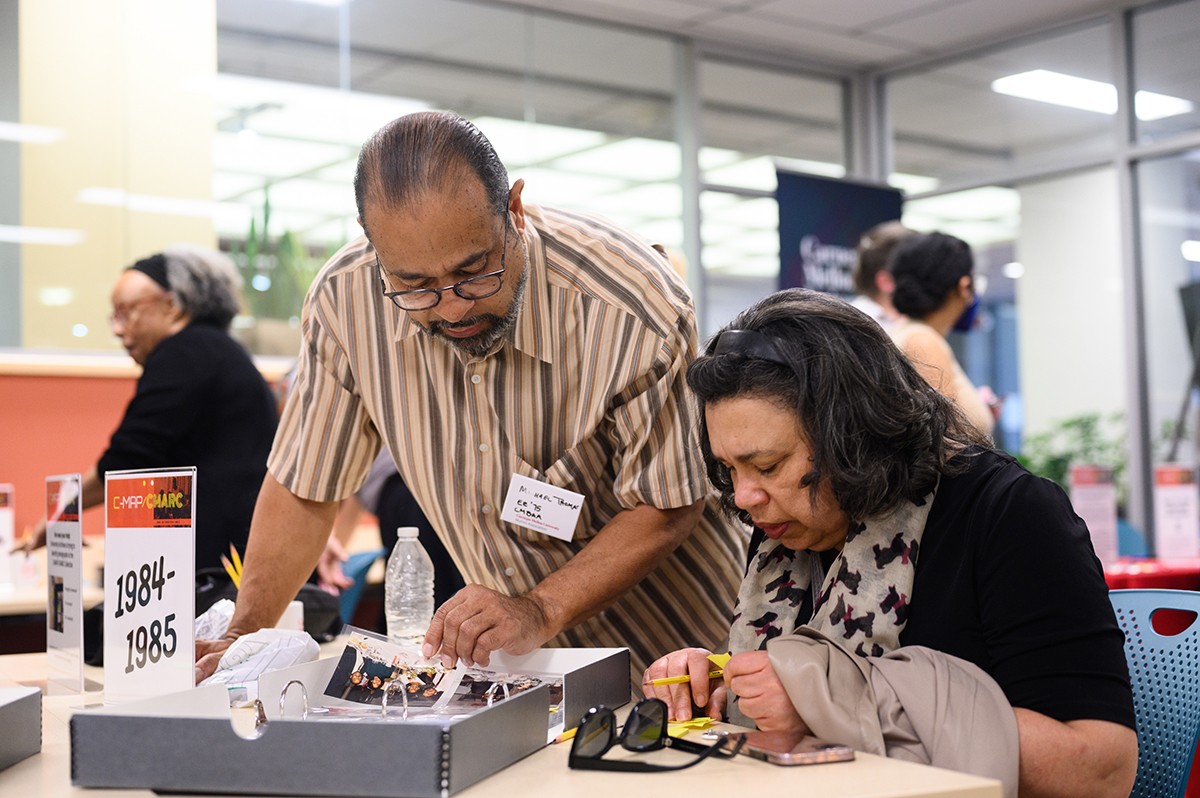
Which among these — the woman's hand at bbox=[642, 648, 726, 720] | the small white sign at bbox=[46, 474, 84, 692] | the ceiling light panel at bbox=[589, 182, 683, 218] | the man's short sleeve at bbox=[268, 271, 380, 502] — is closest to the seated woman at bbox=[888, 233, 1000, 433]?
the man's short sleeve at bbox=[268, 271, 380, 502]

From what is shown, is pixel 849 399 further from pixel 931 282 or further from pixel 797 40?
pixel 797 40

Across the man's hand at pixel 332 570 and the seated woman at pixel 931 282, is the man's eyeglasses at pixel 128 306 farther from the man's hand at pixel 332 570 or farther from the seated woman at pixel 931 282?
the seated woman at pixel 931 282

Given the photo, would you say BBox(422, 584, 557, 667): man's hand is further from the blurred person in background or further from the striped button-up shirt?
the blurred person in background

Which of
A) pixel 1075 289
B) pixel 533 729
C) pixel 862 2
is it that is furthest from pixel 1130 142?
pixel 533 729

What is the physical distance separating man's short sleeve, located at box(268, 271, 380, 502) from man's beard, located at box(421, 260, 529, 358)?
1.01ft

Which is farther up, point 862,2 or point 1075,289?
point 862,2

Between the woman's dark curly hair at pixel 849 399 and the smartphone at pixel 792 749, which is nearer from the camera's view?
the smartphone at pixel 792 749

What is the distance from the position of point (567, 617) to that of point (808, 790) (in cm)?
60

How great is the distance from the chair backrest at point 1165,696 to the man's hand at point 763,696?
69cm

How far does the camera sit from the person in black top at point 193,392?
3.05 m

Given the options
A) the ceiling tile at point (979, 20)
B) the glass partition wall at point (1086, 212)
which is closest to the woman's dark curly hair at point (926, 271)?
the glass partition wall at point (1086, 212)

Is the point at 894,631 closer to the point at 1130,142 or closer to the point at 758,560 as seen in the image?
the point at 758,560

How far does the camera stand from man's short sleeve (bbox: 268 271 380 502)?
192 centimetres

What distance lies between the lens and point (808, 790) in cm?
101
